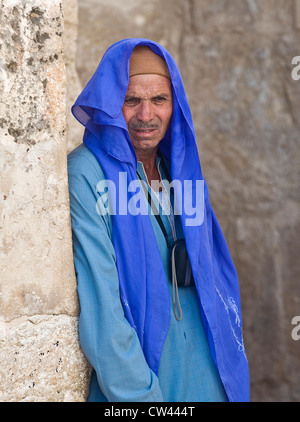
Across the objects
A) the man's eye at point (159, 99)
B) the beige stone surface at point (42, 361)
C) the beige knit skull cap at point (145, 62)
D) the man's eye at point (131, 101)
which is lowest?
the beige stone surface at point (42, 361)

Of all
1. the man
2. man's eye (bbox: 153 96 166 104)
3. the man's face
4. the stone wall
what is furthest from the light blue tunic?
the stone wall

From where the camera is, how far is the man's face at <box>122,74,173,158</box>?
7.63 ft

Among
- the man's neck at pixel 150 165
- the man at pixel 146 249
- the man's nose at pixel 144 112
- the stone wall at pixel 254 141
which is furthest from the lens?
the stone wall at pixel 254 141

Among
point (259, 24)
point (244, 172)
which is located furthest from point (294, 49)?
point (244, 172)

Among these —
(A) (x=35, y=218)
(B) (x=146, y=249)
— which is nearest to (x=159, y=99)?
(B) (x=146, y=249)

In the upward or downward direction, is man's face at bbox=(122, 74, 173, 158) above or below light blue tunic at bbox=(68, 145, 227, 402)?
above

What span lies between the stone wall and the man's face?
1500 mm

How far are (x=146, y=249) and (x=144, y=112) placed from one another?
532mm

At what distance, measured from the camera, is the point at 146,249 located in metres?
2.11

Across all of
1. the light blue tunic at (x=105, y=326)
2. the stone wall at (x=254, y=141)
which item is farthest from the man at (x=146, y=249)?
the stone wall at (x=254, y=141)

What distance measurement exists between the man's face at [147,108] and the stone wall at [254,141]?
150 centimetres

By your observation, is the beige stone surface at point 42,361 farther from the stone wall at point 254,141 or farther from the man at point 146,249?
the stone wall at point 254,141

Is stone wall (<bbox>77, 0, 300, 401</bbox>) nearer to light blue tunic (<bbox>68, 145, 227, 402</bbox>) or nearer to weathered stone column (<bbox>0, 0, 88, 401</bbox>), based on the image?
light blue tunic (<bbox>68, 145, 227, 402</bbox>)

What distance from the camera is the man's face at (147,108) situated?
2.33m
